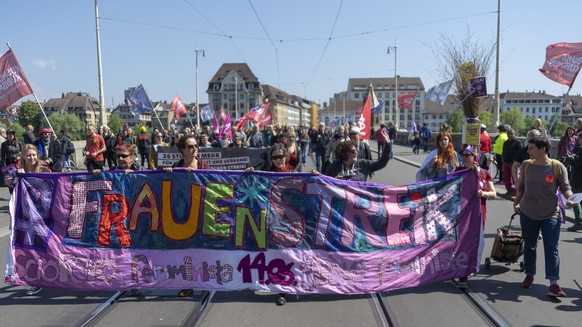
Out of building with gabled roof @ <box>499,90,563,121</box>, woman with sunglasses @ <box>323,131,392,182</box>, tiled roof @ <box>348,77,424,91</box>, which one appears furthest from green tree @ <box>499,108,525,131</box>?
woman with sunglasses @ <box>323,131,392,182</box>

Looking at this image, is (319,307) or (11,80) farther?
(11,80)

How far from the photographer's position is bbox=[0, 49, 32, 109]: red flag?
1069 cm

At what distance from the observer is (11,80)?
10773 mm

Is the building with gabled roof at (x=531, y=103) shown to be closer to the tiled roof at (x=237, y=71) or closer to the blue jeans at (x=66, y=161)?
the tiled roof at (x=237, y=71)

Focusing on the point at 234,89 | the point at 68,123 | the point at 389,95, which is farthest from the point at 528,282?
the point at 389,95

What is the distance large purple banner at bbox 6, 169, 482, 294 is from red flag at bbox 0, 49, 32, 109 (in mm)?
6987

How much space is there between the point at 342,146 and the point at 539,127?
27.6ft

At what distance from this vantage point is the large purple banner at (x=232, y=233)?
478cm

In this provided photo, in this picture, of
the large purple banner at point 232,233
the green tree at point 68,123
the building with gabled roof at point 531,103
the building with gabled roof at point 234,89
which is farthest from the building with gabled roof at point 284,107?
the large purple banner at point 232,233

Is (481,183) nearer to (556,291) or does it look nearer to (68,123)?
(556,291)

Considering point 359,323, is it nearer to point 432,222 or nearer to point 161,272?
point 432,222

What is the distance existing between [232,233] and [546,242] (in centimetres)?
344

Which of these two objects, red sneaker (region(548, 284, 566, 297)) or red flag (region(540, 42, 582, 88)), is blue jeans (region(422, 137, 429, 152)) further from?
red sneaker (region(548, 284, 566, 297))

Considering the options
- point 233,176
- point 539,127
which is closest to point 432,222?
point 233,176
